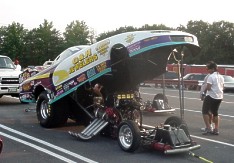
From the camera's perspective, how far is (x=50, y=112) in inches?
416

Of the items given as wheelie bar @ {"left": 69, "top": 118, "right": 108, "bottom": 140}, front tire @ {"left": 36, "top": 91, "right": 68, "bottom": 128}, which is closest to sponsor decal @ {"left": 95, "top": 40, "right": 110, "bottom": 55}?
wheelie bar @ {"left": 69, "top": 118, "right": 108, "bottom": 140}

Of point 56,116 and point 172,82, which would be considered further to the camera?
point 172,82

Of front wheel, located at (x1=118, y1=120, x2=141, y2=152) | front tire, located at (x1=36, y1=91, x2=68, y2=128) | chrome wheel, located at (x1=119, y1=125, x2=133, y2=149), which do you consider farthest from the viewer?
front tire, located at (x1=36, y1=91, x2=68, y2=128)

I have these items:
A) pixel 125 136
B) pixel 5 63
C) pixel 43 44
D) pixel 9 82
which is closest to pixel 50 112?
pixel 125 136

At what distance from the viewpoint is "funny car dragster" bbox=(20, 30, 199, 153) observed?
7.95 m

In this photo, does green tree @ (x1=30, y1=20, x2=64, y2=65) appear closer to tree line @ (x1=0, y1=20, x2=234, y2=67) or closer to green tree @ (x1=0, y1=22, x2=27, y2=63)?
tree line @ (x1=0, y1=20, x2=234, y2=67)

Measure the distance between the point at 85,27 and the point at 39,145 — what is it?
290 feet

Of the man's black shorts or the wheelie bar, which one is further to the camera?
the man's black shorts

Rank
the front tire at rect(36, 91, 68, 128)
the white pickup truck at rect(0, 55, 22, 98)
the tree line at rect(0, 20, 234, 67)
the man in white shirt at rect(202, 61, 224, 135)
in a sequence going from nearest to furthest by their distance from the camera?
the man in white shirt at rect(202, 61, 224, 135) → the front tire at rect(36, 91, 68, 128) → the white pickup truck at rect(0, 55, 22, 98) → the tree line at rect(0, 20, 234, 67)

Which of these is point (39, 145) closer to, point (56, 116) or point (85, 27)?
point (56, 116)

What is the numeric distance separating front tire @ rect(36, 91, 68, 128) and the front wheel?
2.62 meters

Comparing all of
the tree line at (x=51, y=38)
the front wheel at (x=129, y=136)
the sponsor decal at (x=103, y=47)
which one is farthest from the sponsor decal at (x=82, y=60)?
the tree line at (x=51, y=38)

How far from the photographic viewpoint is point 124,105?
9.42 m

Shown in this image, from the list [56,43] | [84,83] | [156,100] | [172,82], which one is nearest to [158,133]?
[84,83]
